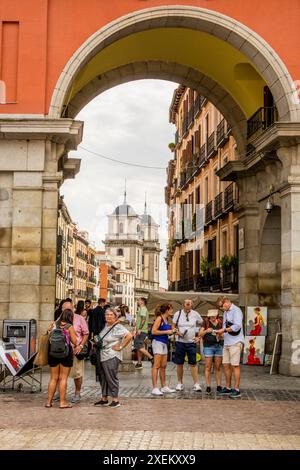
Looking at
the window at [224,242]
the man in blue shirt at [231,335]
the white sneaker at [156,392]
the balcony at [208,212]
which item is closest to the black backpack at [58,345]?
the white sneaker at [156,392]

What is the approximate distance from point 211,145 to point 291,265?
19.8 m

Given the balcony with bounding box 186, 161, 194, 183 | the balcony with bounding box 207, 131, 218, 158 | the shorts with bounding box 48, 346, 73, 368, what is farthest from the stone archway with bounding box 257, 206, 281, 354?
the balcony with bounding box 186, 161, 194, 183

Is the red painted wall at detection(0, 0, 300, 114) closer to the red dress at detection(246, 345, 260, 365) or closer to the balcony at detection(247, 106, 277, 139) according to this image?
the balcony at detection(247, 106, 277, 139)

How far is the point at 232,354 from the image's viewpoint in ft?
47.3

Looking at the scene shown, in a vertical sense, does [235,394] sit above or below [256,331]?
below

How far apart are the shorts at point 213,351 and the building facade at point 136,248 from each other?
6430 inches

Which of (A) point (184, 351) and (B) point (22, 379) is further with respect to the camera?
(A) point (184, 351)

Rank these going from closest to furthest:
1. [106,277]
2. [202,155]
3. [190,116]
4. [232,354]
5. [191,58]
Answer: [232,354] → [191,58] → [202,155] → [190,116] → [106,277]

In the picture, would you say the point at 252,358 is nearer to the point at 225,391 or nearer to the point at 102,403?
the point at 225,391

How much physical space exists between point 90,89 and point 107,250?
15937cm

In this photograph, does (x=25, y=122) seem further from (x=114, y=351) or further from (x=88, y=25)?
(x=114, y=351)

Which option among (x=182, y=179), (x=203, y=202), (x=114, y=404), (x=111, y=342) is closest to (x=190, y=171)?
(x=182, y=179)

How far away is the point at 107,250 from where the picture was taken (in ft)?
600

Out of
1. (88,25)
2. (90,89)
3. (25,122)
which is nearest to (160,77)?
(90,89)
